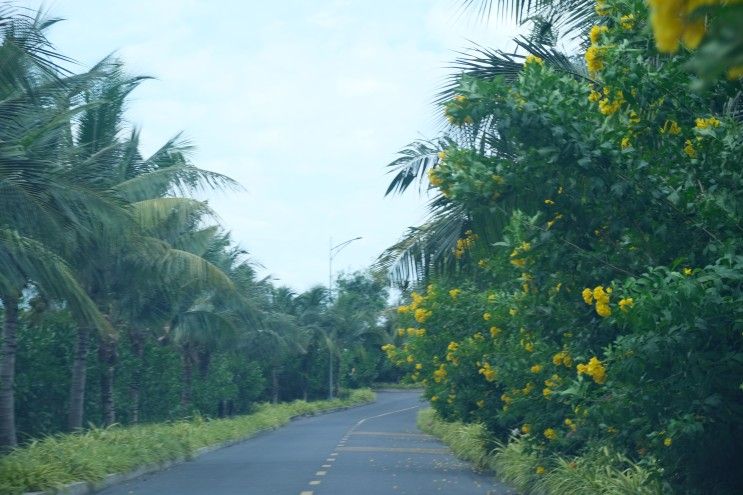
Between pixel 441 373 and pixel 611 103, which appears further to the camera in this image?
pixel 441 373

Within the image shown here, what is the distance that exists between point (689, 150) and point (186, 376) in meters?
26.8

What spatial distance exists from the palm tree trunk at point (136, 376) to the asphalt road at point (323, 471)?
2.31 m

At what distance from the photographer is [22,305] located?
2027 cm

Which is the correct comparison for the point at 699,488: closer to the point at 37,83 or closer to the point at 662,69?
the point at 662,69

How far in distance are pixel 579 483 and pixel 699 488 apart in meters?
3.48

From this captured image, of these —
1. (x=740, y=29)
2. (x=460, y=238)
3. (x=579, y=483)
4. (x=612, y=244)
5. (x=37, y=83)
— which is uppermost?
(x=37, y=83)

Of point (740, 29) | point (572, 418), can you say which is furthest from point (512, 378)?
point (740, 29)

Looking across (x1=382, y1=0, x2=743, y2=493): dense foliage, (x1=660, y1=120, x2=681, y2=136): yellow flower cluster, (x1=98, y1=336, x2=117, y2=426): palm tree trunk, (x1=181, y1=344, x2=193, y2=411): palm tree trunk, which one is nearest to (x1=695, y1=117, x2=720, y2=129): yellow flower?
(x1=382, y1=0, x2=743, y2=493): dense foliage

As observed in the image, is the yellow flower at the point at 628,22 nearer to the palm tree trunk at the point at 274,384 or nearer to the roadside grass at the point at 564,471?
the roadside grass at the point at 564,471

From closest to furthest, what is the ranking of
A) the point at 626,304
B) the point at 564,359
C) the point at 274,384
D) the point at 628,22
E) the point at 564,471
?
the point at 626,304 < the point at 628,22 < the point at 564,359 < the point at 564,471 < the point at 274,384

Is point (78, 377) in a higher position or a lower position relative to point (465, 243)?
lower

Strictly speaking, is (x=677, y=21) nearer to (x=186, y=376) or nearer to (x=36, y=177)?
(x=36, y=177)

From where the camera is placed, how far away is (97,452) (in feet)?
56.1

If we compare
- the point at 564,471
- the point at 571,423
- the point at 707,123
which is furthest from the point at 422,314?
the point at 707,123
